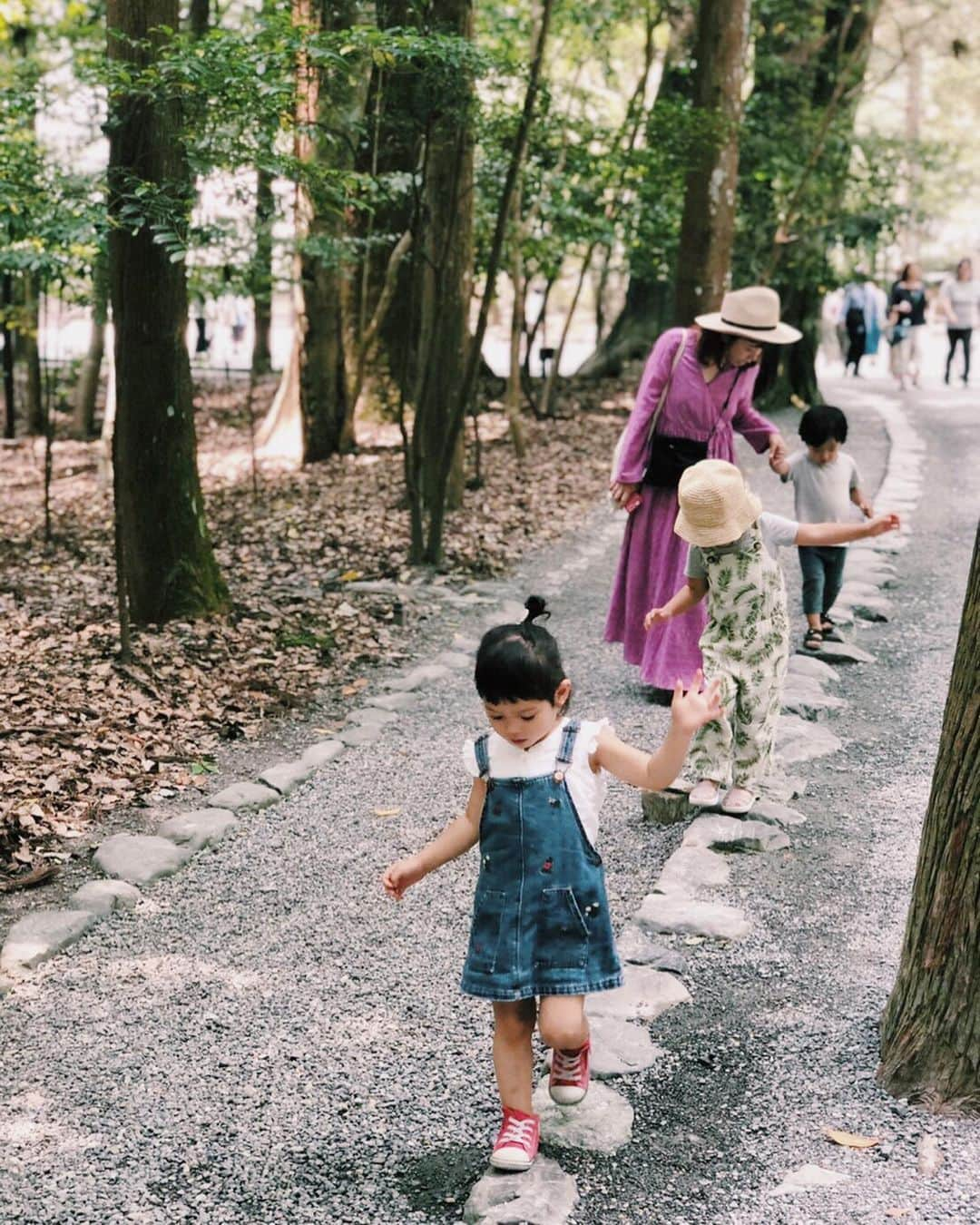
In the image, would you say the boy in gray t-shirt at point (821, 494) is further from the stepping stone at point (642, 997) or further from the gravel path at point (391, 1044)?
the stepping stone at point (642, 997)

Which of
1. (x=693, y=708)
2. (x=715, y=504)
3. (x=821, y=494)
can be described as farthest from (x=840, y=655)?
(x=693, y=708)

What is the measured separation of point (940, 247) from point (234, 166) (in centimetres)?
4323

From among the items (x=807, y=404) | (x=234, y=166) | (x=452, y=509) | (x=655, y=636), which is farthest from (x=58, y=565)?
(x=807, y=404)

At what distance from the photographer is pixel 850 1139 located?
2.94 m

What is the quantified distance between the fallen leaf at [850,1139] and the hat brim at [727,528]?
213 centimetres

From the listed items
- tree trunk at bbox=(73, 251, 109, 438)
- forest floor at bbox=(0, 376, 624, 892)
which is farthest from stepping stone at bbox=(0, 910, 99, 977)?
tree trunk at bbox=(73, 251, 109, 438)

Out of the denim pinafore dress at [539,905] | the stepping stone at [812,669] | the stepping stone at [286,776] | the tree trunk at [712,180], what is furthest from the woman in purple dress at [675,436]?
the tree trunk at [712,180]

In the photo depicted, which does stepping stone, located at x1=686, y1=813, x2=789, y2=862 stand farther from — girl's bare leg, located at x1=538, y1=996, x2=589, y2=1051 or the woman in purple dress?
girl's bare leg, located at x1=538, y1=996, x2=589, y2=1051

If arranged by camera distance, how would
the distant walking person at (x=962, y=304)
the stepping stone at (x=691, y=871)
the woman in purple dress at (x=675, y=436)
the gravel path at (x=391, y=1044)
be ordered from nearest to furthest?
the gravel path at (x=391, y=1044) < the stepping stone at (x=691, y=871) < the woman in purple dress at (x=675, y=436) < the distant walking person at (x=962, y=304)

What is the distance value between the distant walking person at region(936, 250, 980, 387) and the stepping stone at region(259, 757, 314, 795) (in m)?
14.6

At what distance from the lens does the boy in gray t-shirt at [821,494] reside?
6.80 meters

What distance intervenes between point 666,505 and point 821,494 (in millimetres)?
1295

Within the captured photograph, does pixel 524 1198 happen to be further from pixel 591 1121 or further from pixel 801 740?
pixel 801 740

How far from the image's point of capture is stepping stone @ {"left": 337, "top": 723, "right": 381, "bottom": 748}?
6066 millimetres
